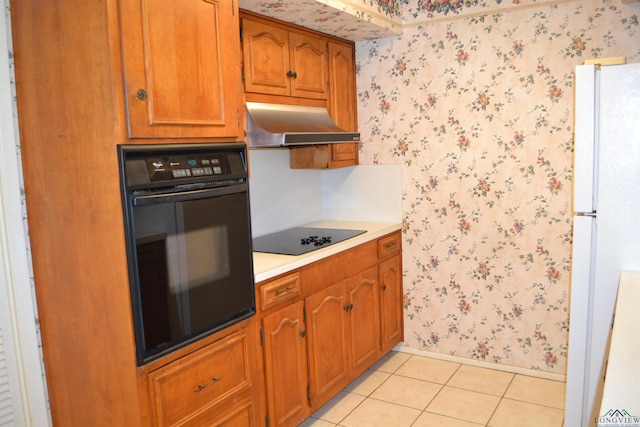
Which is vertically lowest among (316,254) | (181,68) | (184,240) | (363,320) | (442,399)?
(442,399)

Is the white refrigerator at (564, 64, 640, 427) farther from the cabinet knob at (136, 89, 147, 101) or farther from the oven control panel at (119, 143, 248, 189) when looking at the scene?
the cabinet knob at (136, 89, 147, 101)

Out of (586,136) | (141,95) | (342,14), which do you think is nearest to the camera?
(141,95)

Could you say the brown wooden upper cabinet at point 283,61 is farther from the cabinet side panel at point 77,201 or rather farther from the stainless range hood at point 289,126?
the cabinet side panel at point 77,201

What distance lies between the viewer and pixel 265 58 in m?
2.75

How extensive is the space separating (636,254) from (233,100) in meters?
1.57

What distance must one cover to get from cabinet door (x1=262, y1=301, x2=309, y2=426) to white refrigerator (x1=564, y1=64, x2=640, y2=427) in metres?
1.21

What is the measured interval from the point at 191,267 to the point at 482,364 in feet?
7.52

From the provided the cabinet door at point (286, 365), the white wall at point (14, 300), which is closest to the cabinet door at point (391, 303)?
the cabinet door at point (286, 365)

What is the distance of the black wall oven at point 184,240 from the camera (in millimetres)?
1661

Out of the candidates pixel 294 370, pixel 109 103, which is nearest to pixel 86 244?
pixel 109 103

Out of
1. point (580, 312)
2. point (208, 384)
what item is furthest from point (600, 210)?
point (208, 384)

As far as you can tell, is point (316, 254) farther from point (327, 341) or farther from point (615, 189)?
point (615, 189)

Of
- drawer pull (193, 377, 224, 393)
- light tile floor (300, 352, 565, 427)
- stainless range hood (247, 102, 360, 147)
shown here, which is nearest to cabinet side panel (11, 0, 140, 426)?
drawer pull (193, 377, 224, 393)

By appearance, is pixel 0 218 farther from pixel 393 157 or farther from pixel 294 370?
pixel 393 157
